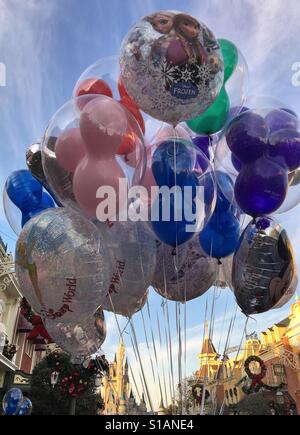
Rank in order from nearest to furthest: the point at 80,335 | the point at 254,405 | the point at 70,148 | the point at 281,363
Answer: the point at 70,148 → the point at 80,335 → the point at 254,405 → the point at 281,363

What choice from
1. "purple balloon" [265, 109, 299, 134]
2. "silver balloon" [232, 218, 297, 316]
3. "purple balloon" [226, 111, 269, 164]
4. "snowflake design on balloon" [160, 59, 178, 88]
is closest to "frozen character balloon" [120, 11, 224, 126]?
"snowflake design on balloon" [160, 59, 178, 88]

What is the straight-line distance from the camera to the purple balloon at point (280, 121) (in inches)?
133

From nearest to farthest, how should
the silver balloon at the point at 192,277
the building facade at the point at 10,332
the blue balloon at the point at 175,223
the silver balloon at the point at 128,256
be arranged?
the blue balloon at the point at 175,223 < the silver balloon at the point at 128,256 < the silver balloon at the point at 192,277 < the building facade at the point at 10,332

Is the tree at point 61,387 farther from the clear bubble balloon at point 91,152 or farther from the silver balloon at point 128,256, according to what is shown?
the clear bubble balloon at point 91,152

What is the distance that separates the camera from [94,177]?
287cm

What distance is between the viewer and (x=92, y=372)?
789 centimetres

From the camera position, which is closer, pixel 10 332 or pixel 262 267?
pixel 262 267

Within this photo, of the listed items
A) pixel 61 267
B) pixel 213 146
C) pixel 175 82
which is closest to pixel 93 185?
pixel 61 267

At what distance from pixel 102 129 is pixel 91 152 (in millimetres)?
204

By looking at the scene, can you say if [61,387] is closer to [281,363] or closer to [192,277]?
[192,277]

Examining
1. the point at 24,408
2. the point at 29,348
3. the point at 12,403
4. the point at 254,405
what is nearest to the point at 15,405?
the point at 12,403

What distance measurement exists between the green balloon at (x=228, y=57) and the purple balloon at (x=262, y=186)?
1137mm

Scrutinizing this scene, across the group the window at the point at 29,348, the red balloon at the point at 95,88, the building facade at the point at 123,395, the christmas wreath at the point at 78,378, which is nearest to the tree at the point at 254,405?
the window at the point at 29,348
